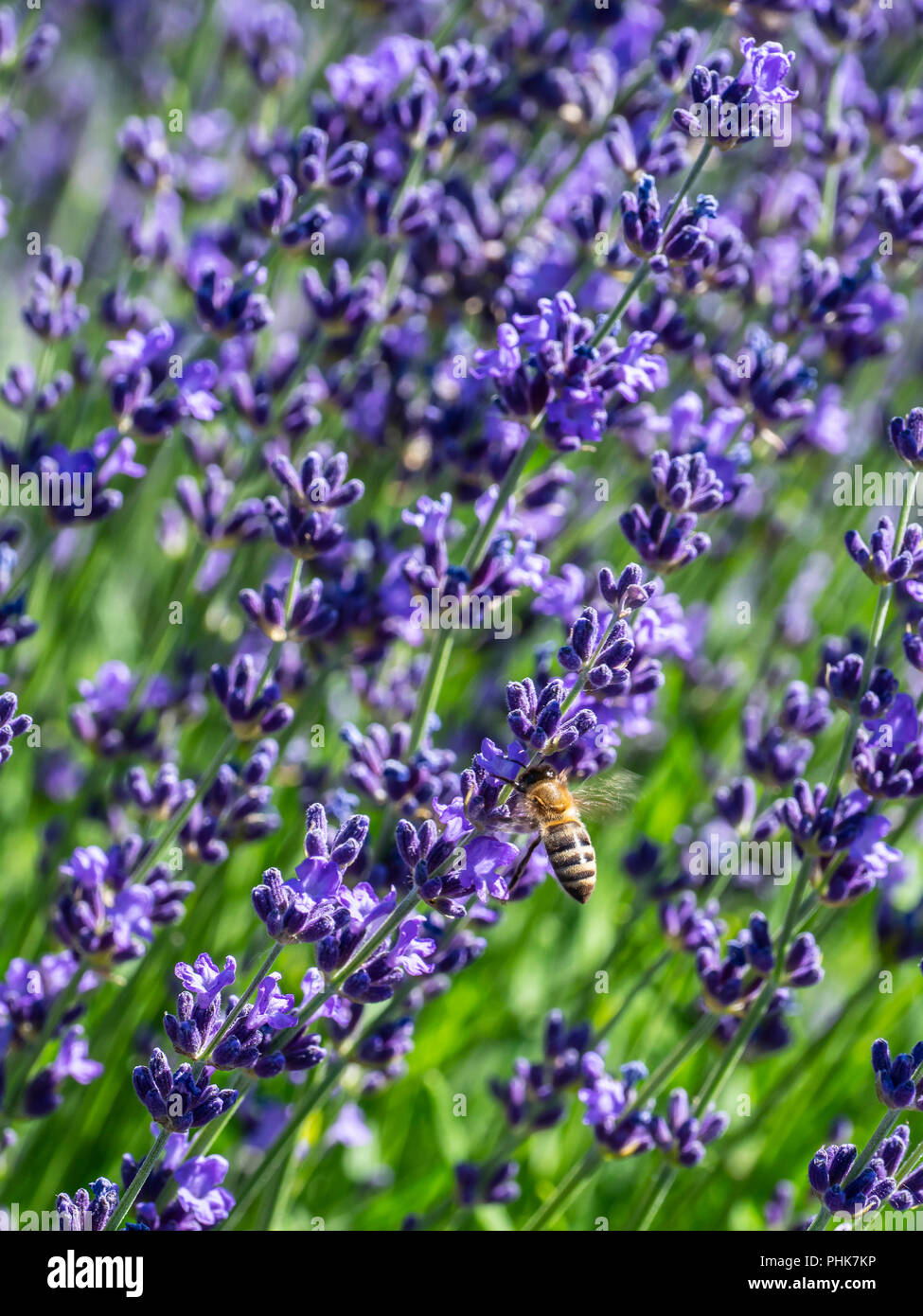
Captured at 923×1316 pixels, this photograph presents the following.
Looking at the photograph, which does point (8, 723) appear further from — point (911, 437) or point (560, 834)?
point (911, 437)

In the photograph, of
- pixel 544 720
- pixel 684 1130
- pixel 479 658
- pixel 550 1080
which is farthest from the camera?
pixel 479 658

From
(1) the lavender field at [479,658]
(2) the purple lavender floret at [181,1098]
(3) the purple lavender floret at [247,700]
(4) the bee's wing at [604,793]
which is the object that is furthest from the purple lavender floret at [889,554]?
(2) the purple lavender floret at [181,1098]

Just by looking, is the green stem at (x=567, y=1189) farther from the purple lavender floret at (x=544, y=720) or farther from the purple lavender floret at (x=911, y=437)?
the purple lavender floret at (x=911, y=437)

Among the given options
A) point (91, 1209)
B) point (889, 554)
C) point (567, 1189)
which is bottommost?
point (567, 1189)

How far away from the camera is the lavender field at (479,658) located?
6.96 ft

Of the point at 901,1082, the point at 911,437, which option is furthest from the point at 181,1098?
the point at 911,437

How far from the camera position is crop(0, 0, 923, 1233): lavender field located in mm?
2121

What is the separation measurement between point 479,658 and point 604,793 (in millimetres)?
1216

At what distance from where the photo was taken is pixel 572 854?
2.17 m

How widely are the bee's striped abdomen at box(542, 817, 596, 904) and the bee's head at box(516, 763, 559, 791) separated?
0.25 ft

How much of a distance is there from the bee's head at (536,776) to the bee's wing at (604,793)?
0.09 meters

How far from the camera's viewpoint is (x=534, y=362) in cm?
216

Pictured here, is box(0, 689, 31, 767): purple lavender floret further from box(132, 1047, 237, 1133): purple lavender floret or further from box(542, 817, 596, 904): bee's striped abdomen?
box(542, 817, 596, 904): bee's striped abdomen
